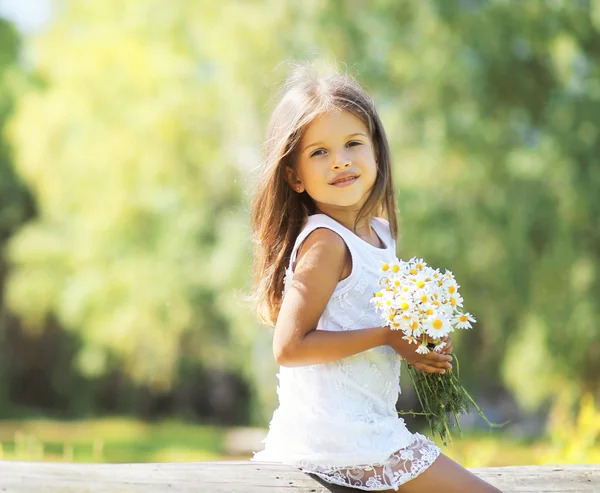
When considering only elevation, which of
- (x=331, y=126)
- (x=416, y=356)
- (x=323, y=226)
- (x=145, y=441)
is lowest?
(x=145, y=441)

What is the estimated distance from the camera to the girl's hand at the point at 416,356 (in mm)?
2334

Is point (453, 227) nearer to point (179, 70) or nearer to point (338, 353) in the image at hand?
point (179, 70)

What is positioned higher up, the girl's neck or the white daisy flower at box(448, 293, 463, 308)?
the girl's neck

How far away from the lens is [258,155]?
10.5 metres

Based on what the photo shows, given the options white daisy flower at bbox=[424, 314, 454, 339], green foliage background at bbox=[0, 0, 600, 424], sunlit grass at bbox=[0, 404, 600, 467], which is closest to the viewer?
Answer: white daisy flower at bbox=[424, 314, 454, 339]

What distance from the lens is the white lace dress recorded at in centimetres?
234

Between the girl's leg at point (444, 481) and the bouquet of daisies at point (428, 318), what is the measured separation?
0.42 ft

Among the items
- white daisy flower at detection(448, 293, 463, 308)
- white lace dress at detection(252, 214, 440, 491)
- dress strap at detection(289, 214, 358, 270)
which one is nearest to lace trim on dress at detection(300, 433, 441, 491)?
white lace dress at detection(252, 214, 440, 491)

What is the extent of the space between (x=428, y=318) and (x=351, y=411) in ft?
1.12

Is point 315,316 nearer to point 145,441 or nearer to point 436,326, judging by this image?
point 436,326

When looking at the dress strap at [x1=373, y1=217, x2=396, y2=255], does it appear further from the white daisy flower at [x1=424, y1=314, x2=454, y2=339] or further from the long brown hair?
the white daisy flower at [x1=424, y1=314, x2=454, y2=339]

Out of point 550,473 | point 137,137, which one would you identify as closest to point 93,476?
point 550,473

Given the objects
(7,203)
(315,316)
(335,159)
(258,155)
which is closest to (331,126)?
(335,159)

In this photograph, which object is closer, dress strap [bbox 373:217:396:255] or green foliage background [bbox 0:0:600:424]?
dress strap [bbox 373:217:396:255]
